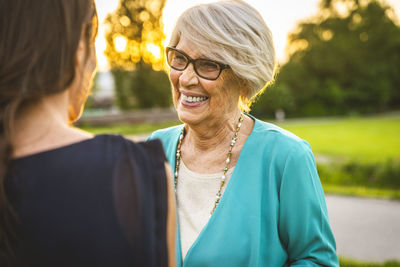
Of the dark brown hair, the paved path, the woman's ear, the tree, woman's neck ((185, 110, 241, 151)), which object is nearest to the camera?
the dark brown hair

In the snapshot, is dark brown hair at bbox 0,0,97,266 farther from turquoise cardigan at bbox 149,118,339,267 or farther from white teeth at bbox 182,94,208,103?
white teeth at bbox 182,94,208,103

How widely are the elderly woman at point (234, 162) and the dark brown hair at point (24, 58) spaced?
3.81 feet

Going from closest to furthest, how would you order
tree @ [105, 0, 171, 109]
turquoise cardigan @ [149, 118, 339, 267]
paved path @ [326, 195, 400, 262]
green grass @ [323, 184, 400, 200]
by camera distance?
1. turquoise cardigan @ [149, 118, 339, 267]
2. paved path @ [326, 195, 400, 262]
3. green grass @ [323, 184, 400, 200]
4. tree @ [105, 0, 171, 109]

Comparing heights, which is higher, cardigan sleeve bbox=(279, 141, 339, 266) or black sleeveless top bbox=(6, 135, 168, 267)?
black sleeveless top bbox=(6, 135, 168, 267)

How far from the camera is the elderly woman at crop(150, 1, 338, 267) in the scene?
1.81 metres

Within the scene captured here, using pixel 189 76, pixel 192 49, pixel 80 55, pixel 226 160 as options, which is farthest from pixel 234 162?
pixel 80 55

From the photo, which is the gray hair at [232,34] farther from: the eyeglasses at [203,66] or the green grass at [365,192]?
the green grass at [365,192]

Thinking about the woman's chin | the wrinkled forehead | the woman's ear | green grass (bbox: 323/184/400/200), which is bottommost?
green grass (bbox: 323/184/400/200)

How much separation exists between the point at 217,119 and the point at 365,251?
400 centimetres

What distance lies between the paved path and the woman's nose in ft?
13.2

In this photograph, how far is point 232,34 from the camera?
78.4 inches

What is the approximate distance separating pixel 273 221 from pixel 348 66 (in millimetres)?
44722

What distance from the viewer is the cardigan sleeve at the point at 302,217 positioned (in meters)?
1.79

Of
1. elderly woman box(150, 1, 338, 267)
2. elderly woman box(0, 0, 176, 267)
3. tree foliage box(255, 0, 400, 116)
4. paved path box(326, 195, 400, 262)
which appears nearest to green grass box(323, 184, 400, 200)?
paved path box(326, 195, 400, 262)
